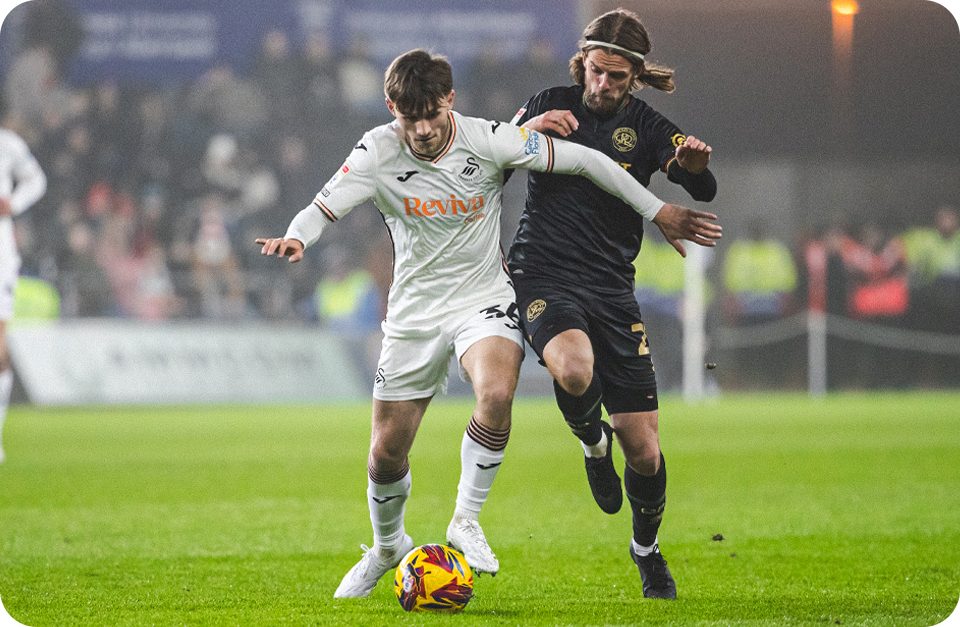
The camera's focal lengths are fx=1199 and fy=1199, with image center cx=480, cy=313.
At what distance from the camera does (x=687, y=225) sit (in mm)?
4754

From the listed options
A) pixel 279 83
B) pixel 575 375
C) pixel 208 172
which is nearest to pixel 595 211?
pixel 575 375

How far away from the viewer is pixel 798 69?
68.5ft

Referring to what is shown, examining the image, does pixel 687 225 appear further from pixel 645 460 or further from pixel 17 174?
pixel 17 174

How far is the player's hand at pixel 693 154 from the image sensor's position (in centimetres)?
468

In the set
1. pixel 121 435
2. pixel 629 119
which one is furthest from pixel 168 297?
pixel 629 119

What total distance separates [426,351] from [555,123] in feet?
3.65

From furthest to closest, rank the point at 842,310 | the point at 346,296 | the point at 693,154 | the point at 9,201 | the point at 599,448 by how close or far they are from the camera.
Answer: the point at 842,310, the point at 346,296, the point at 9,201, the point at 599,448, the point at 693,154

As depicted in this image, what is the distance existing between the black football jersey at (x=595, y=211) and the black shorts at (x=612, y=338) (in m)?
0.06

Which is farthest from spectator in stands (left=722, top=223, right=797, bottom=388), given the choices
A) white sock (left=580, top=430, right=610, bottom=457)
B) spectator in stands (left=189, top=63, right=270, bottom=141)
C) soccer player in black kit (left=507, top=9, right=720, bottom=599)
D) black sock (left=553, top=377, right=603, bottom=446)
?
black sock (left=553, top=377, right=603, bottom=446)

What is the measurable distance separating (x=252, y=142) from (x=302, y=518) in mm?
13255

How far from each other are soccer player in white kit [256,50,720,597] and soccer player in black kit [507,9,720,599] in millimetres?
224

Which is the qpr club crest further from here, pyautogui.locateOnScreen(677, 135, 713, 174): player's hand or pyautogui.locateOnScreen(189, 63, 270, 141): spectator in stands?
pyautogui.locateOnScreen(189, 63, 270, 141): spectator in stands

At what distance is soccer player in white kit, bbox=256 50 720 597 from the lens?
15.1 feet

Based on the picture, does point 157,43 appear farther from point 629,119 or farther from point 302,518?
point 629,119
